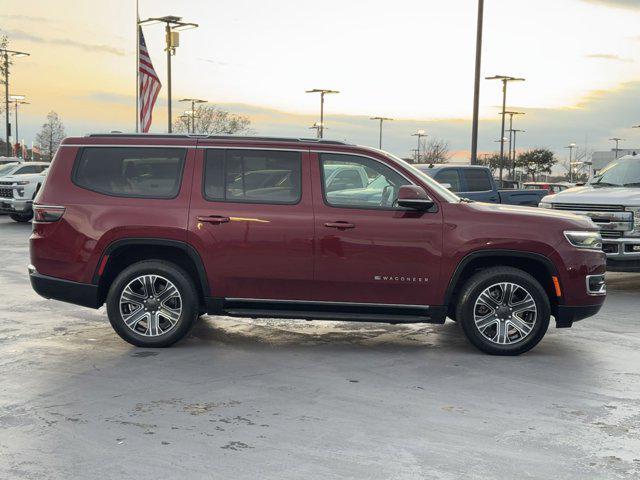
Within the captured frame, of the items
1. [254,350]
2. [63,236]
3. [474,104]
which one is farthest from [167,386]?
[474,104]

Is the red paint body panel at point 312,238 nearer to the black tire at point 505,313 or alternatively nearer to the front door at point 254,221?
the front door at point 254,221

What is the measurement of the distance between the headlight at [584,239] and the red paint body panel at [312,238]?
0.06 m

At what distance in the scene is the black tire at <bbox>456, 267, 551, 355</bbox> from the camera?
25.4 ft

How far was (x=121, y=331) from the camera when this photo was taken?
7.87m

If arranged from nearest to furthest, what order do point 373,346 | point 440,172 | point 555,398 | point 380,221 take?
point 555,398, point 380,221, point 373,346, point 440,172

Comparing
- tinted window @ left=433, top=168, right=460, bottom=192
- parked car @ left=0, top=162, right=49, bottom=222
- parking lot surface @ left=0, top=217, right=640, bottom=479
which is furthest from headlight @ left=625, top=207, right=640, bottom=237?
parked car @ left=0, top=162, right=49, bottom=222

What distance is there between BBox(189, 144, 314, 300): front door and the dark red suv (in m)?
0.01

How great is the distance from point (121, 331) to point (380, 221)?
2.66 m

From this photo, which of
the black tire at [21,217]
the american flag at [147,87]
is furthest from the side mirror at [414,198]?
the american flag at [147,87]

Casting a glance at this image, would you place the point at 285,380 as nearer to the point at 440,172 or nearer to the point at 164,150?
the point at 164,150

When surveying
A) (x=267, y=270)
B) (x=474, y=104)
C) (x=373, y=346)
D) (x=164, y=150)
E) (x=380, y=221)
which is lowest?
(x=373, y=346)

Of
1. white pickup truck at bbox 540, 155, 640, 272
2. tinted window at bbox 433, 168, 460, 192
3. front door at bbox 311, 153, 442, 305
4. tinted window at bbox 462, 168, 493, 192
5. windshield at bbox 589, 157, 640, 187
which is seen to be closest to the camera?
front door at bbox 311, 153, 442, 305

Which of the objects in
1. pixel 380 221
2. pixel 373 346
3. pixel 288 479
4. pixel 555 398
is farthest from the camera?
pixel 373 346

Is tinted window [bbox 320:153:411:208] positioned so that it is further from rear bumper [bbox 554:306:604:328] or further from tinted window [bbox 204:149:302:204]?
rear bumper [bbox 554:306:604:328]
